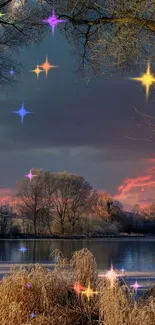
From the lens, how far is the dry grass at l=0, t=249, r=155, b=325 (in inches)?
227

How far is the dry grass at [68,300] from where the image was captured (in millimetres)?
5772

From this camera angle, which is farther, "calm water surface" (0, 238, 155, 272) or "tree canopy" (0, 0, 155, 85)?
"calm water surface" (0, 238, 155, 272)

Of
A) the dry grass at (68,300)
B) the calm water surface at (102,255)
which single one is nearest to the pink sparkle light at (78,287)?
the dry grass at (68,300)

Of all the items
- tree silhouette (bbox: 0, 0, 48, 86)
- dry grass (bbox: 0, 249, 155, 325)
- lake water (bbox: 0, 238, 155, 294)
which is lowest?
dry grass (bbox: 0, 249, 155, 325)

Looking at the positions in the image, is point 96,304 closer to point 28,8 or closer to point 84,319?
point 84,319

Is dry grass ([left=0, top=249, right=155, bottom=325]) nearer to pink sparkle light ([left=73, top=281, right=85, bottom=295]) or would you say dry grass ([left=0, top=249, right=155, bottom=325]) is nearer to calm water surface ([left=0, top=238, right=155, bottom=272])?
pink sparkle light ([left=73, top=281, right=85, bottom=295])

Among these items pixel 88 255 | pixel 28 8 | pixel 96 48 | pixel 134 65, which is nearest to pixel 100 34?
pixel 96 48

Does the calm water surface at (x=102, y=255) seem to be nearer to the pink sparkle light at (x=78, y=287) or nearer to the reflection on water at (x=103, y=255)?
the reflection on water at (x=103, y=255)

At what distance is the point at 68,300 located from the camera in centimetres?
676

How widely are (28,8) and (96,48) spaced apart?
286 cm

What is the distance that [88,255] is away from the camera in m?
7.12

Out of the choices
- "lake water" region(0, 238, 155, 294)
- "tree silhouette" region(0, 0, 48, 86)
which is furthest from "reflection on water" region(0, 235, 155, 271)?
"tree silhouette" region(0, 0, 48, 86)

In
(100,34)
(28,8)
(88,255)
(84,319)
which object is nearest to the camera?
(84,319)

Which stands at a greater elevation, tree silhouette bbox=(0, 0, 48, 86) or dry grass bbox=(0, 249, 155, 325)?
tree silhouette bbox=(0, 0, 48, 86)
